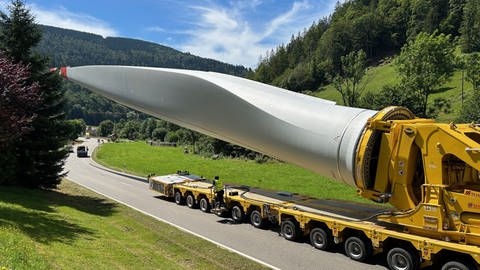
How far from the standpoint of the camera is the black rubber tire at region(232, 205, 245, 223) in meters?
15.9

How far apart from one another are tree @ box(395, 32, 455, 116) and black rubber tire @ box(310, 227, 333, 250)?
4294 cm

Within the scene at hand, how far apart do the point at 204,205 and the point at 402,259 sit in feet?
30.9

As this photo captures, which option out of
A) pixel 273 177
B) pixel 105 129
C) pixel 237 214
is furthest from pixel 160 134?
pixel 237 214

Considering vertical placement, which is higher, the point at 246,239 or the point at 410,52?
the point at 410,52

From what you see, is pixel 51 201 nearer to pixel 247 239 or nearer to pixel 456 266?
pixel 247 239

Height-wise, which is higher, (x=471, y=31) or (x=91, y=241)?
(x=471, y=31)

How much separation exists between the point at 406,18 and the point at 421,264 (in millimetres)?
134720

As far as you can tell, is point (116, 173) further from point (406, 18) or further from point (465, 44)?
point (406, 18)

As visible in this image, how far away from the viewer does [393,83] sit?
78938 millimetres

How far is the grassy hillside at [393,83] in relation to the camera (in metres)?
54.9

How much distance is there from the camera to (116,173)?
34500 mm

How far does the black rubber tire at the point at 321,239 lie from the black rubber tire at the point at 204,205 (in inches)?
242

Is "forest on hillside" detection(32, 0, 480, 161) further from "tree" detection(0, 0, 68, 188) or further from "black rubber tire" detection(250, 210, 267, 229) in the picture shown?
"black rubber tire" detection(250, 210, 267, 229)

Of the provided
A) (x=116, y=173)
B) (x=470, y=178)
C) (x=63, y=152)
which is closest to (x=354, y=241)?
(x=470, y=178)
